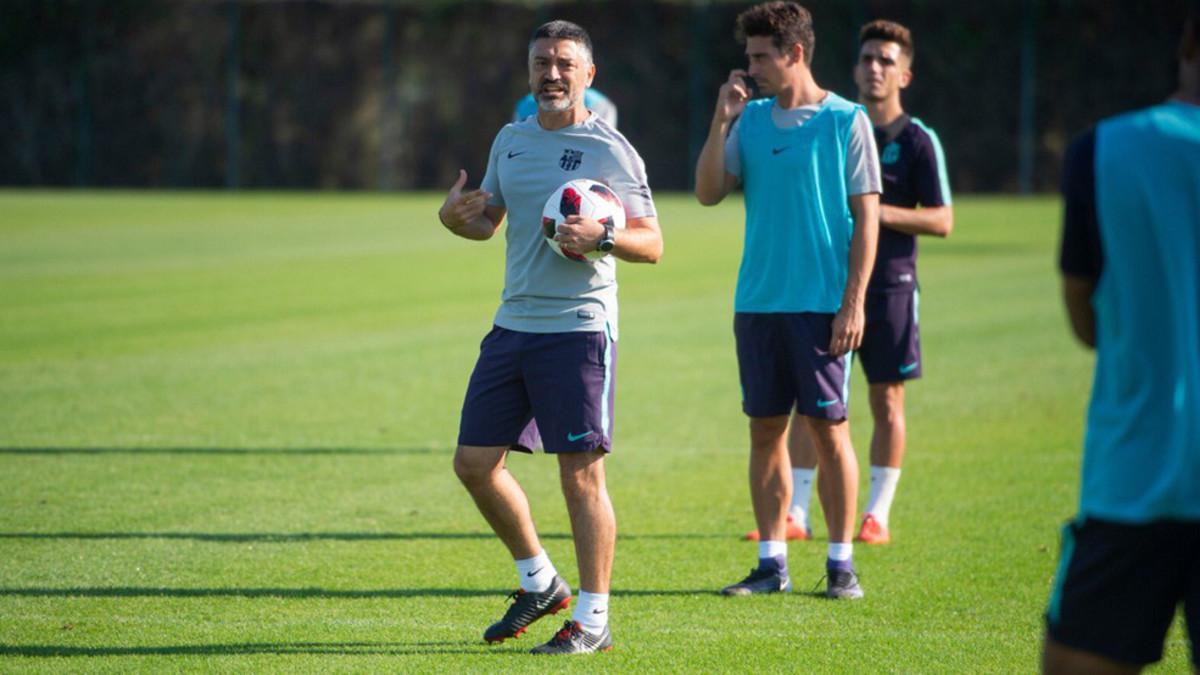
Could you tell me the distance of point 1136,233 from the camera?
3350mm

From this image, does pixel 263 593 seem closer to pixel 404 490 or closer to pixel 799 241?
pixel 404 490

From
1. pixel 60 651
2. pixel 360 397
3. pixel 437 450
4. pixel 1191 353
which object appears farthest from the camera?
pixel 360 397

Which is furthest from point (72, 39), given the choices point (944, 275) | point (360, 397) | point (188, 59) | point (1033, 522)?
point (1033, 522)

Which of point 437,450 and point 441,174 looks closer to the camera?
point 437,450

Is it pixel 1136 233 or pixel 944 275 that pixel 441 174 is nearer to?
pixel 944 275

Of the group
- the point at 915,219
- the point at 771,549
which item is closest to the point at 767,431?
the point at 771,549

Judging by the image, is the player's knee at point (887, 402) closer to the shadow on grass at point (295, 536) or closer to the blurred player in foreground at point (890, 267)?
the blurred player in foreground at point (890, 267)

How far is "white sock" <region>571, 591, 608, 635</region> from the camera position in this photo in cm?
559

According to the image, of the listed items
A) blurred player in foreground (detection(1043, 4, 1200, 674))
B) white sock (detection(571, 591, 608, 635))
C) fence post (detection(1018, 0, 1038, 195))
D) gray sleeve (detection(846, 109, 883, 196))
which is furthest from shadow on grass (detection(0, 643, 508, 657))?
fence post (detection(1018, 0, 1038, 195))

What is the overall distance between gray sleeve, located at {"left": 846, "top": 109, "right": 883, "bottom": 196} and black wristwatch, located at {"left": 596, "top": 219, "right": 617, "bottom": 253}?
144cm

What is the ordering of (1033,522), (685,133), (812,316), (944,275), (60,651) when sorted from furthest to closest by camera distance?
(685,133) < (944,275) < (1033,522) < (812,316) < (60,651)

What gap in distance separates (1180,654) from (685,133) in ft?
110

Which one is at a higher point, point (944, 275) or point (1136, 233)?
point (1136, 233)

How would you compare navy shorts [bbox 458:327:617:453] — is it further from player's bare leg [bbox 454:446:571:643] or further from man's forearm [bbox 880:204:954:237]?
man's forearm [bbox 880:204:954:237]
